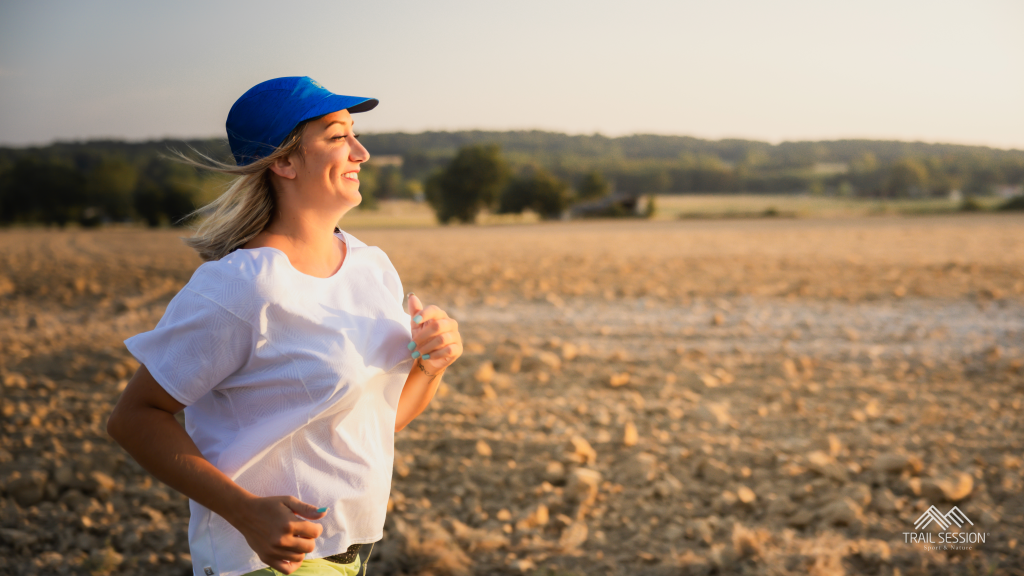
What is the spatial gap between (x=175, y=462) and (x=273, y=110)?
78 centimetres

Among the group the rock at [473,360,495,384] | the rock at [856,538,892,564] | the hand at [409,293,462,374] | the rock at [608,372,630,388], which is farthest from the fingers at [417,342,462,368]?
the rock at [608,372,630,388]

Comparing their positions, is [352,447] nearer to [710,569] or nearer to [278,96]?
[278,96]

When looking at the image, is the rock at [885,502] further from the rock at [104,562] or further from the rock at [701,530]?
the rock at [104,562]

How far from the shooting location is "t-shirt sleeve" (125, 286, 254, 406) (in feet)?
4.60

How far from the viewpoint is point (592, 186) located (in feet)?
222

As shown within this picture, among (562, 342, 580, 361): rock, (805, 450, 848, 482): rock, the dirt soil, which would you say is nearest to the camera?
the dirt soil

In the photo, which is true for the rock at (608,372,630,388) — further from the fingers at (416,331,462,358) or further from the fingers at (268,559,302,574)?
the fingers at (268,559,302,574)

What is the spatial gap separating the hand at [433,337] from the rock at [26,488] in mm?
3417

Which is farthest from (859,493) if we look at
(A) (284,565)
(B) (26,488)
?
(B) (26,488)

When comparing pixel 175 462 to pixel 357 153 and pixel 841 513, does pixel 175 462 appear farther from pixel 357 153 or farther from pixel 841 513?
pixel 841 513

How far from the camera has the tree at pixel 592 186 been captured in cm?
6675

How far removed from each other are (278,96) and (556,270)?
13444mm

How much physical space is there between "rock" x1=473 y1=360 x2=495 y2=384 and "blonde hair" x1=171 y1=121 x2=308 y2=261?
4.55 m

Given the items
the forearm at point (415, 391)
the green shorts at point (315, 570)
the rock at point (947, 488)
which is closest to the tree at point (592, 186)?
the rock at point (947, 488)
